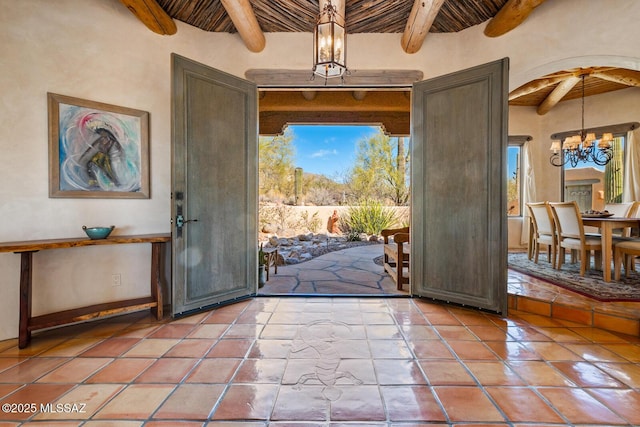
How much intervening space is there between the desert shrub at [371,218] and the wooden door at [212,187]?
5.31m

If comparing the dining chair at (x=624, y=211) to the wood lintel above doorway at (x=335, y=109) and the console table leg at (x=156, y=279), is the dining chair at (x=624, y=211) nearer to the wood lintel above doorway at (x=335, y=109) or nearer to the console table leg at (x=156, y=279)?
the wood lintel above doorway at (x=335, y=109)

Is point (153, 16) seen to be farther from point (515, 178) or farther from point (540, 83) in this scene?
point (515, 178)

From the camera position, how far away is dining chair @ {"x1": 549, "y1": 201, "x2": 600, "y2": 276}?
350 centimetres

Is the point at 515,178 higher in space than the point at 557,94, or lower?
lower

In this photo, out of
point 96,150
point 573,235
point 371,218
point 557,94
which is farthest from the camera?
point 371,218

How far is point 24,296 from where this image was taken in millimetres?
2137

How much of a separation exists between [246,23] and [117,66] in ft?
4.03

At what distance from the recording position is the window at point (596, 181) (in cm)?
522

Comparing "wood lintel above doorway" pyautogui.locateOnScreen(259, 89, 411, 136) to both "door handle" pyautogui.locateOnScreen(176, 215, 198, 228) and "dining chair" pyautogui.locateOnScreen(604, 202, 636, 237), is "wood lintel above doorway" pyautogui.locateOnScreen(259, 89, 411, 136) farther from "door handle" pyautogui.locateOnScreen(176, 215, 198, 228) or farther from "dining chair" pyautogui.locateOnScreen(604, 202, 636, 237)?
"dining chair" pyautogui.locateOnScreen(604, 202, 636, 237)

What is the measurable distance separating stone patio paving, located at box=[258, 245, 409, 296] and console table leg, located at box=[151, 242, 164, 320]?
1.04m

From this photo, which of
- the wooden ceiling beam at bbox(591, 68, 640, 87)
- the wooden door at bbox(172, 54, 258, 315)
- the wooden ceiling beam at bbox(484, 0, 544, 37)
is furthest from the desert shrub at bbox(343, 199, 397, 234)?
the wooden ceiling beam at bbox(484, 0, 544, 37)

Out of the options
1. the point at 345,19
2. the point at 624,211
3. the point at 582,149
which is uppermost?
A: the point at 345,19

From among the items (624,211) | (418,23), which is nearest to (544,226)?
(624,211)

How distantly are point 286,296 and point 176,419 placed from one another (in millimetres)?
1877
